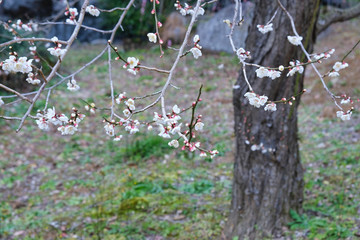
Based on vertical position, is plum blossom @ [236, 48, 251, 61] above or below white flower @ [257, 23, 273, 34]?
below

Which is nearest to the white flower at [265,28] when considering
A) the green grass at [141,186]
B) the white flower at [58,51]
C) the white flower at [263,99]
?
the white flower at [263,99]

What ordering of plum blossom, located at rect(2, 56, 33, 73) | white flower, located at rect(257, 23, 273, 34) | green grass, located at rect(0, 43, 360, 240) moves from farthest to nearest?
green grass, located at rect(0, 43, 360, 240)
white flower, located at rect(257, 23, 273, 34)
plum blossom, located at rect(2, 56, 33, 73)

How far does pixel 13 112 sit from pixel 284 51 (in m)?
5.91

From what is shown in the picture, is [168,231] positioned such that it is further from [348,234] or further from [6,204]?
[6,204]

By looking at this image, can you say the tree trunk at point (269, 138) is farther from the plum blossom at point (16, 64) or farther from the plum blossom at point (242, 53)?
the plum blossom at point (16, 64)

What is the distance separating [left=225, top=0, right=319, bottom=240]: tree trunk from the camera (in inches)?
113

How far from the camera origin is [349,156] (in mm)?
4391

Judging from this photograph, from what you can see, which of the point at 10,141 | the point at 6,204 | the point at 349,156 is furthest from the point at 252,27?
the point at 10,141

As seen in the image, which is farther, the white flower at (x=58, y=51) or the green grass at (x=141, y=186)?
the green grass at (x=141, y=186)

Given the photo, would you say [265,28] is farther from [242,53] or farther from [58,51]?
[58,51]

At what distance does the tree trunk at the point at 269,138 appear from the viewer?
9.38 feet

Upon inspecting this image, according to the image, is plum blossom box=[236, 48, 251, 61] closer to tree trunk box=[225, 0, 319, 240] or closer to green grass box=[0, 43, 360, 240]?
green grass box=[0, 43, 360, 240]

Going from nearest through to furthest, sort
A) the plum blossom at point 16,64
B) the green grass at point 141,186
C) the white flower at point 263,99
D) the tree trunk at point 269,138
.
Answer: the plum blossom at point 16,64 < the white flower at point 263,99 < the tree trunk at point 269,138 < the green grass at point 141,186

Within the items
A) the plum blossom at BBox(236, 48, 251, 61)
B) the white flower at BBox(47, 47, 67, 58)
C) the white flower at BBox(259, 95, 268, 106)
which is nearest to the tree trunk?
the plum blossom at BBox(236, 48, 251, 61)
